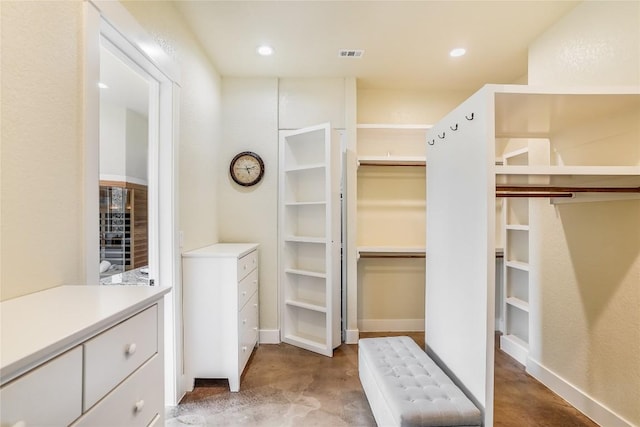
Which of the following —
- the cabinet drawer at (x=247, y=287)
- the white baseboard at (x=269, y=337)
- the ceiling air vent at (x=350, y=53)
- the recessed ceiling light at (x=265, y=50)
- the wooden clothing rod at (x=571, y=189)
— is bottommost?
the white baseboard at (x=269, y=337)

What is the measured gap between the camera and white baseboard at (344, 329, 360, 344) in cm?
316

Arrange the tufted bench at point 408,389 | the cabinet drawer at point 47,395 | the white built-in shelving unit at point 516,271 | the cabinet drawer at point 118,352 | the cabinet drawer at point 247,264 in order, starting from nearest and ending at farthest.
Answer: the cabinet drawer at point 47,395, the cabinet drawer at point 118,352, the tufted bench at point 408,389, the cabinet drawer at point 247,264, the white built-in shelving unit at point 516,271

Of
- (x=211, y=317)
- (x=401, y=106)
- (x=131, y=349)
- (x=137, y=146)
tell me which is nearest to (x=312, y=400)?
(x=211, y=317)

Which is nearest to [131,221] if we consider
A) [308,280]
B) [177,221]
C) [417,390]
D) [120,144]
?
[177,221]

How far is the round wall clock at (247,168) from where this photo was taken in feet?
10.5

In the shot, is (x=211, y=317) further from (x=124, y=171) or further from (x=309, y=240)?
(x=124, y=171)

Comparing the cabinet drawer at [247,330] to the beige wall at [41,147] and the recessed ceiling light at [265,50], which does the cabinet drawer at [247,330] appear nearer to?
the beige wall at [41,147]

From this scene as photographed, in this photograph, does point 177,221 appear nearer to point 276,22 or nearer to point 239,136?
point 239,136

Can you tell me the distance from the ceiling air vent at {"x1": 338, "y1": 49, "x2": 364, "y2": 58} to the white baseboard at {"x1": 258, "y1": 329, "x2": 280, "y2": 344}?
280 centimetres

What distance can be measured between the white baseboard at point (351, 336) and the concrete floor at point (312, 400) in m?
0.42

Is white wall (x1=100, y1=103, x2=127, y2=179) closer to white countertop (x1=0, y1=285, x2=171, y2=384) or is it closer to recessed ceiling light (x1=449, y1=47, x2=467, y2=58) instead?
white countertop (x1=0, y1=285, x2=171, y2=384)

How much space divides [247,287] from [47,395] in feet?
6.54

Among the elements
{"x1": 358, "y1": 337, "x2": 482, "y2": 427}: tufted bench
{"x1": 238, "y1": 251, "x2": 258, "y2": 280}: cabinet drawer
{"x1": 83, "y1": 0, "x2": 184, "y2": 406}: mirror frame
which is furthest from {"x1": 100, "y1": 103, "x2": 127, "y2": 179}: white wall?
{"x1": 358, "y1": 337, "x2": 482, "y2": 427}: tufted bench

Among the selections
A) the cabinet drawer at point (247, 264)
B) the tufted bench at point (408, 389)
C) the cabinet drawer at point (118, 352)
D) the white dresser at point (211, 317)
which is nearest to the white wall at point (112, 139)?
the white dresser at point (211, 317)
